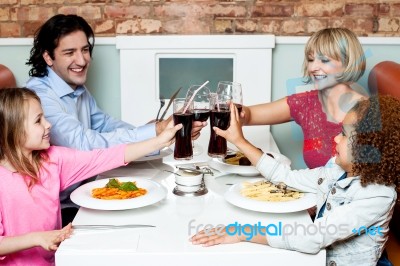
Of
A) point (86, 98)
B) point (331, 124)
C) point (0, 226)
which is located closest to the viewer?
point (0, 226)

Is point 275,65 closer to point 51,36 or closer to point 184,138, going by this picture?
point 51,36

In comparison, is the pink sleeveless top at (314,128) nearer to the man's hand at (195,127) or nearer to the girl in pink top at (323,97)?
the girl in pink top at (323,97)

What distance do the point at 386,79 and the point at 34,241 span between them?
A: 153 cm

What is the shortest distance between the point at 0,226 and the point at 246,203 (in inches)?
28.2

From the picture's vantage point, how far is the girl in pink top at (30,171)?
1.64 metres

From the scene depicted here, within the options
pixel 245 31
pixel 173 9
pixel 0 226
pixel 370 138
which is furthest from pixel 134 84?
pixel 370 138

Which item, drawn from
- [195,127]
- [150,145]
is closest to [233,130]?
[195,127]

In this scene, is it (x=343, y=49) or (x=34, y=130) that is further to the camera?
(x=343, y=49)

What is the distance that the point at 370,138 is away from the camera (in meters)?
1.46

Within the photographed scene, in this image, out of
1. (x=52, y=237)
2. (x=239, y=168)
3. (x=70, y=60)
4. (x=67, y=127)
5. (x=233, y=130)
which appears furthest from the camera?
(x=70, y=60)

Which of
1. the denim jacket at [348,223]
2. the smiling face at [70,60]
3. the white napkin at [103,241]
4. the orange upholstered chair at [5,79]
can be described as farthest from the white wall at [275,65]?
the white napkin at [103,241]

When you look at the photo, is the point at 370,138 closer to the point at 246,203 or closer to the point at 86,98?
the point at 246,203

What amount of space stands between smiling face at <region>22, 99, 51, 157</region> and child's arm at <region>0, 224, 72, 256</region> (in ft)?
0.99

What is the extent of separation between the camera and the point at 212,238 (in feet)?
4.49
